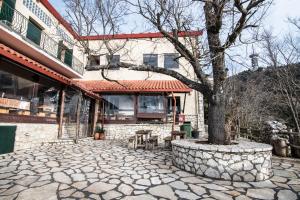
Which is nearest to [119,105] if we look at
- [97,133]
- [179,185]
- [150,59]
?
[97,133]

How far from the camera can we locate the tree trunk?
21.0ft

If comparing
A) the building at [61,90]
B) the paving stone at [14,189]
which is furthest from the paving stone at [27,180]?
the building at [61,90]

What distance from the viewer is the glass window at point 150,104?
48.0 feet

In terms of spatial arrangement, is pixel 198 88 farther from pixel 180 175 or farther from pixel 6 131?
pixel 6 131

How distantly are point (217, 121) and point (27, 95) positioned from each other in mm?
8599

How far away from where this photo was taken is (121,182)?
4723 mm

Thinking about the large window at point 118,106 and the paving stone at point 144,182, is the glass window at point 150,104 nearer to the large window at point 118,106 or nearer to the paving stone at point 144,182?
the large window at point 118,106

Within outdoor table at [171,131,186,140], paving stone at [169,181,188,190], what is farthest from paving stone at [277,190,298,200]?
outdoor table at [171,131,186,140]

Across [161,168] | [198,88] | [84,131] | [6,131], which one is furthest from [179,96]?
[6,131]

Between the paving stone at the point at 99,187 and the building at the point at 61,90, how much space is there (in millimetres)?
4933

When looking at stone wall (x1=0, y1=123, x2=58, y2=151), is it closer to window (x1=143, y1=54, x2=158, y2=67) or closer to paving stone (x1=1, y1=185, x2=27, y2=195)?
paving stone (x1=1, y1=185, x2=27, y2=195)

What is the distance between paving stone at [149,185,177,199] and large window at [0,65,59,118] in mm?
6888

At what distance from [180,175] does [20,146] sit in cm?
689

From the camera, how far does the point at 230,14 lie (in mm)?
6887
